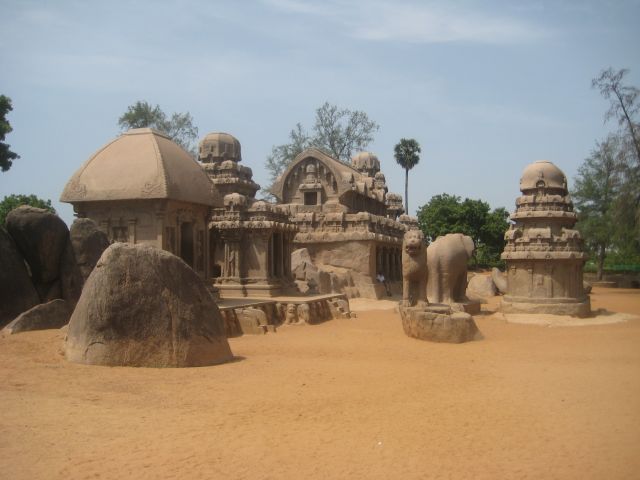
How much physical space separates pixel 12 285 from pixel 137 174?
13.9 ft

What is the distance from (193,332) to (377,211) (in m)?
23.9

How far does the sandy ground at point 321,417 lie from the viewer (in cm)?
474

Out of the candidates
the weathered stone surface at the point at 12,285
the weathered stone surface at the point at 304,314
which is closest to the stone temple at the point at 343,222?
the weathered stone surface at the point at 304,314

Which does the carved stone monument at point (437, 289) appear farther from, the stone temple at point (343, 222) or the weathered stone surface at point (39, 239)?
the weathered stone surface at point (39, 239)

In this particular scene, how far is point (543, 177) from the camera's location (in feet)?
60.6

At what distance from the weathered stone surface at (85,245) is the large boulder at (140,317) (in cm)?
376

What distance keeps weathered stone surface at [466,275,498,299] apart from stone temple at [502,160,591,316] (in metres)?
10.3

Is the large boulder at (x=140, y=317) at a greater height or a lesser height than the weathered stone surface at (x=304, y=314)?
greater

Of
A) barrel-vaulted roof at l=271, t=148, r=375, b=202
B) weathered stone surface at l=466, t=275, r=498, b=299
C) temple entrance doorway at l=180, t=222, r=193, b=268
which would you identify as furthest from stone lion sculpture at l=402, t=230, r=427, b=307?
weathered stone surface at l=466, t=275, r=498, b=299

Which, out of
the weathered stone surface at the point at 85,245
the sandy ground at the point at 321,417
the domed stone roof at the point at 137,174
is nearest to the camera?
the sandy ground at the point at 321,417

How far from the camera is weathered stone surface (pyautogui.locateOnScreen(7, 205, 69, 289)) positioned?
37.5ft

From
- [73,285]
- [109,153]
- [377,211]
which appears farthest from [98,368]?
[377,211]

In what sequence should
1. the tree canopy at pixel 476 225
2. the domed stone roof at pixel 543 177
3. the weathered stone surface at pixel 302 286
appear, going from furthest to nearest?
the tree canopy at pixel 476 225
the weathered stone surface at pixel 302 286
the domed stone roof at pixel 543 177

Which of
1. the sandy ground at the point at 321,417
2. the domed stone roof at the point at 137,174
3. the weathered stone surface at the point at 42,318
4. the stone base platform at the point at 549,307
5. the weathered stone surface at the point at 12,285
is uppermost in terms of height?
the domed stone roof at the point at 137,174
